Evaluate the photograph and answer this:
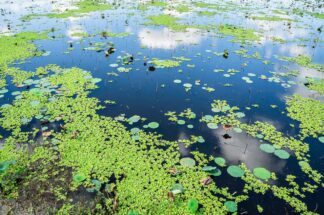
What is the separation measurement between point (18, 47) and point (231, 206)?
1358 centimetres

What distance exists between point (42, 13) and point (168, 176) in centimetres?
2069

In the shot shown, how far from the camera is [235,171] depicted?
21.5 feet

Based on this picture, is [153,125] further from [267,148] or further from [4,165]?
[4,165]

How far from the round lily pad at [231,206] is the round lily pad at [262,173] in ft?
3.70

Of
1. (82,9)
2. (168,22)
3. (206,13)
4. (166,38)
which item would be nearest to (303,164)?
(166,38)

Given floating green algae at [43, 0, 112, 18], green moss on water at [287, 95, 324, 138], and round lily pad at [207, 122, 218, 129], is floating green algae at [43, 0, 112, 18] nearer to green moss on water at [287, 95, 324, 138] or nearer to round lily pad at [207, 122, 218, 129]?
round lily pad at [207, 122, 218, 129]

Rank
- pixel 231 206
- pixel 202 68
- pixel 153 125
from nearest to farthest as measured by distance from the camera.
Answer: pixel 231 206, pixel 153 125, pixel 202 68

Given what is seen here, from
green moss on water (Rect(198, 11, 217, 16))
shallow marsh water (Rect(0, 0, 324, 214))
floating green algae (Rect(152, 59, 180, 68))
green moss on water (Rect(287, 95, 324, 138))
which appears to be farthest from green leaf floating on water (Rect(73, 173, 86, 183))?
green moss on water (Rect(198, 11, 217, 16))

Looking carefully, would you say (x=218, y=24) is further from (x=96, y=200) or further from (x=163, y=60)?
(x=96, y=200)

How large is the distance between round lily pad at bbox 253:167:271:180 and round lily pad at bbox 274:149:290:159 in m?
0.79

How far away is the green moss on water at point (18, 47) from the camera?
42.5 ft

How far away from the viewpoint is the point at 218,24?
1948 cm

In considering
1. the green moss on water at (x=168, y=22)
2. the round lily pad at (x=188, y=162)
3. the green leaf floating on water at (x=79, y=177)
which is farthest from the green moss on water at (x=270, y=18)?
the green leaf floating on water at (x=79, y=177)

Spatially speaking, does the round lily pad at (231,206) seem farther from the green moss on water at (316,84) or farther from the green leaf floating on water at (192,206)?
the green moss on water at (316,84)
